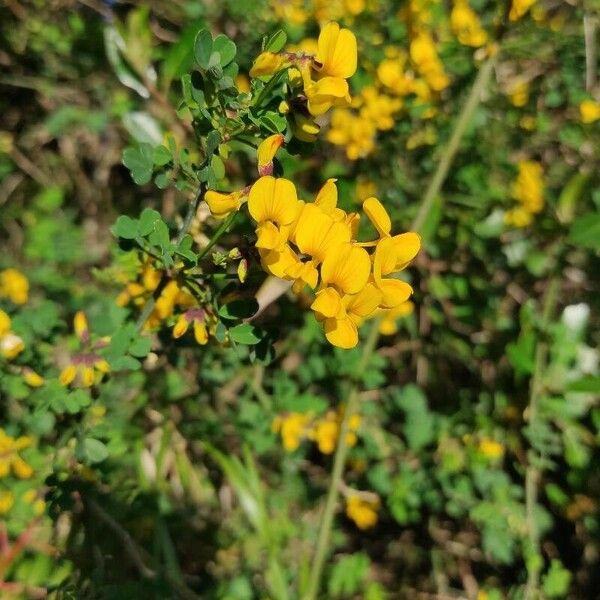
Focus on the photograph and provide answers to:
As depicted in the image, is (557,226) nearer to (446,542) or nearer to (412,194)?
(412,194)

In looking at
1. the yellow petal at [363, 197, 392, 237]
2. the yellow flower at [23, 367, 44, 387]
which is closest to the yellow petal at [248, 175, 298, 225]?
the yellow petal at [363, 197, 392, 237]

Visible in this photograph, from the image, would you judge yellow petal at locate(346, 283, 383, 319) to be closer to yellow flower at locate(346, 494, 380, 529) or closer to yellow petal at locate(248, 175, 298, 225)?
yellow petal at locate(248, 175, 298, 225)

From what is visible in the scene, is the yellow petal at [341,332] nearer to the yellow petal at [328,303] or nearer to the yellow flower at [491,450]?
the yellow petal at [328,303]

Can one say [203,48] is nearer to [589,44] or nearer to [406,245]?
[406,245]

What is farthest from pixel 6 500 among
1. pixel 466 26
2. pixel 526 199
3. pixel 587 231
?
pixel 466 26

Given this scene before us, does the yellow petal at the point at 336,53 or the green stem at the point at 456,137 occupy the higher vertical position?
the yellow petal at the point at 336,53

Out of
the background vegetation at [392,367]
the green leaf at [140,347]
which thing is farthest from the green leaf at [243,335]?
the background vegetation at [392,367]

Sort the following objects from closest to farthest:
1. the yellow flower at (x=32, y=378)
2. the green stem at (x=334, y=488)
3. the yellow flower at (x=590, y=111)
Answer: the yellow flower at (x=32, y=378), the green stem at (x=334, y=488), the yellow flower at (x=590, y=111)
